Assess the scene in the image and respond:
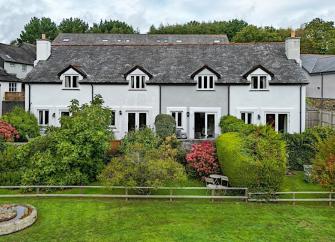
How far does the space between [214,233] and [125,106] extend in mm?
19220

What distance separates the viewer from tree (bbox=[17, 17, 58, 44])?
9565 cm

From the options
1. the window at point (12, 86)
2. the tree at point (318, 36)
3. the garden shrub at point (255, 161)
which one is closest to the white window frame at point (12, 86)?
the window at point (12, 86)

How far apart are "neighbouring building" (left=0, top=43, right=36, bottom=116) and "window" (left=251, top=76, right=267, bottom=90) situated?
26.8 meters

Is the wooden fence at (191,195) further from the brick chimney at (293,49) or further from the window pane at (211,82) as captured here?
the brick chimney at (293,49)

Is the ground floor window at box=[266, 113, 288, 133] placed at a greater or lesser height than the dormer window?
lesser

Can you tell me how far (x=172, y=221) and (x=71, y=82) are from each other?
20128mm

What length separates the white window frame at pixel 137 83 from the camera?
32438mm

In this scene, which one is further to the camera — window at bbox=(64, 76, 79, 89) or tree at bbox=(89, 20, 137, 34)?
tree at bbox=(89, 20, 137, 34)

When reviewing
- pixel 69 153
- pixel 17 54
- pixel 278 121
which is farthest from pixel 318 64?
pixel 17 54

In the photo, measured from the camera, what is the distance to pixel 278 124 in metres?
32.0

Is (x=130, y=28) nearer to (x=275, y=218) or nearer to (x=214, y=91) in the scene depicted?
(x=214, y=91)

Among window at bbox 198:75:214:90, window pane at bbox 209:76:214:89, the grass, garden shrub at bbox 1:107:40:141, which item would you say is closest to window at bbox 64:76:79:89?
garden shrub at bbox 1:107:40:141

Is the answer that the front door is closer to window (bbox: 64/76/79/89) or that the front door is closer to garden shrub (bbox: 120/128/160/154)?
window (bbox: 64/76/79/89)

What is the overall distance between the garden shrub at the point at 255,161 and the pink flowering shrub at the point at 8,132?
16288 mm
